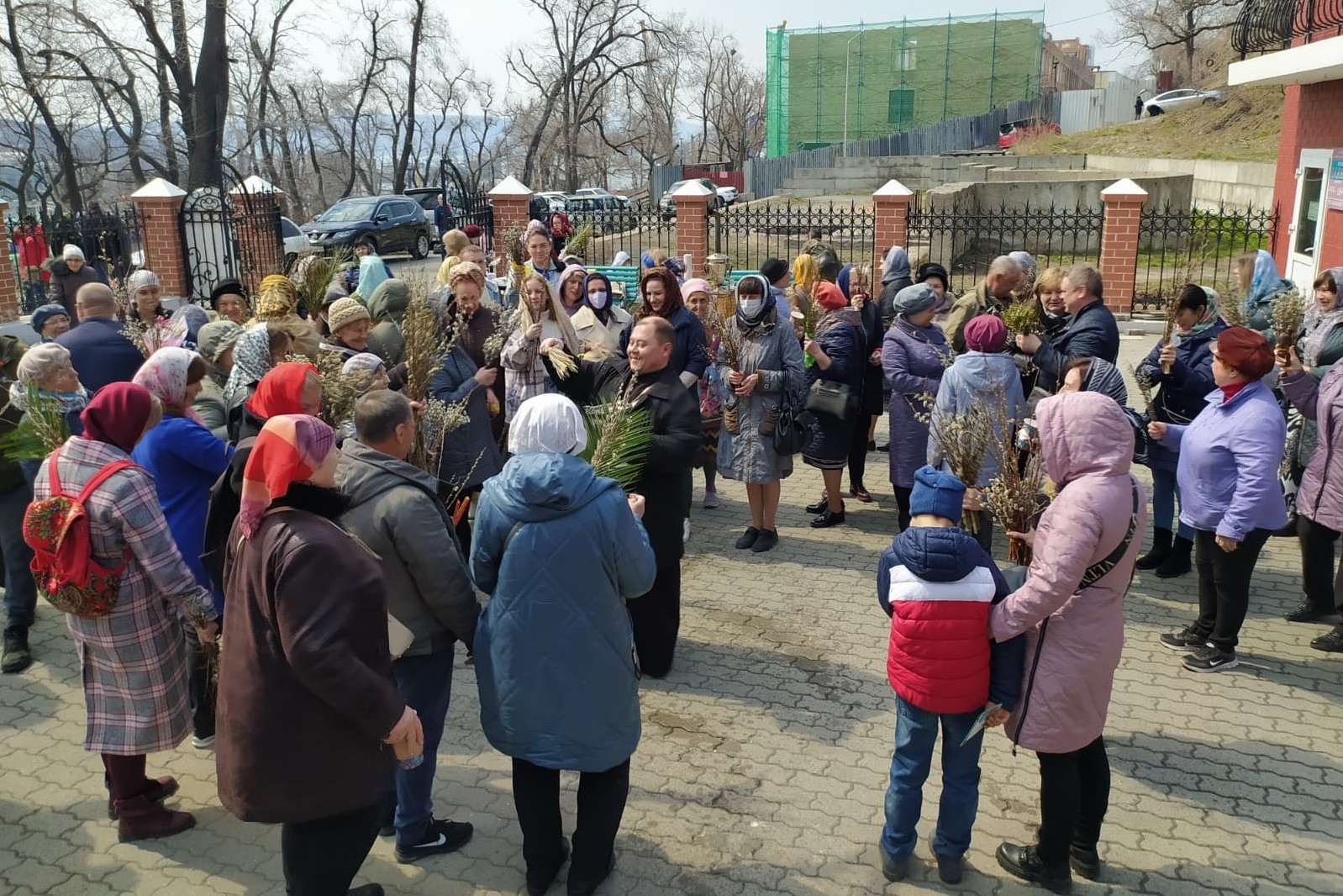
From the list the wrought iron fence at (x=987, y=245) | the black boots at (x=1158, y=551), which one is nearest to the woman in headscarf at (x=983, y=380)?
the black boots at (x=1158, y=551)

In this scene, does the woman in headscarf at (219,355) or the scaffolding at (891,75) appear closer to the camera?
the woman in headscarf at (219,355)

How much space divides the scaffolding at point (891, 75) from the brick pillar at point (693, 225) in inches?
1491

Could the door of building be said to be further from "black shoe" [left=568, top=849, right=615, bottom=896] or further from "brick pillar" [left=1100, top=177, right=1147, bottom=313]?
"black shoe" [left=568, top=849, right=615, bottom=896]

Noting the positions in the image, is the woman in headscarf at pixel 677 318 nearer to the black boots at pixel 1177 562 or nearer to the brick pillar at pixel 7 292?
the black boots at pixel 1177 562

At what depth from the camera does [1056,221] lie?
19.7 m

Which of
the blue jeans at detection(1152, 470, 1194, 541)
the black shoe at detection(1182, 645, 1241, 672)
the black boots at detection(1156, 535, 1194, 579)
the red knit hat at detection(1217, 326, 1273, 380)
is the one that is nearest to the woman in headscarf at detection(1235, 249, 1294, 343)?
the blue jeans at detection(1152, 470, 1194, 541)

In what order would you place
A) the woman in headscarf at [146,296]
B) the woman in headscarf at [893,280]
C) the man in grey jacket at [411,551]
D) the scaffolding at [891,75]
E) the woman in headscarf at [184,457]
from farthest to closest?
the scaffolding at [891,75] < the woman in headscarf at [893,280] < the woman in headscarf at [146,296] < the woman in headscarf at [184,457] < the man in grey jacket at [411,551]

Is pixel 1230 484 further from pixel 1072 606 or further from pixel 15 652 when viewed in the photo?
pixel 15 652

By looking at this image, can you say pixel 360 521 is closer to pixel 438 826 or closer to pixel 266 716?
pixel 266 716

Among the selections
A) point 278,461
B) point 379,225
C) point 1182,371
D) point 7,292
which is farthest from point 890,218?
point 379,225

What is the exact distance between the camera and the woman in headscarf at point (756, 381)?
239 inches

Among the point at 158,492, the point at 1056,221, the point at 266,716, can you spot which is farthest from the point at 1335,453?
the point at 1056,221

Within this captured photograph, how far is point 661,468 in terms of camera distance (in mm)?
4594

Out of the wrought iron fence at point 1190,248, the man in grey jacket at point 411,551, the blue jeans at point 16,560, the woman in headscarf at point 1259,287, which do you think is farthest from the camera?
the wrought iron fence at point 1190,248
